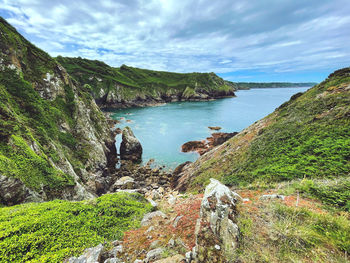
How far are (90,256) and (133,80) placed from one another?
14248 cm

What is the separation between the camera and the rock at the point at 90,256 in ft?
15.8

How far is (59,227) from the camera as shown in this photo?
5.86 metres

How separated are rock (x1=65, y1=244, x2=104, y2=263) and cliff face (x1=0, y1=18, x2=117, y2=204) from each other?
20.5 feet

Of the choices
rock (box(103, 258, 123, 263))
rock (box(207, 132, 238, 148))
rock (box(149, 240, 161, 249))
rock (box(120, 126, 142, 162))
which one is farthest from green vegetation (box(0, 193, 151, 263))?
rock (box(207, 132, 238, 148))

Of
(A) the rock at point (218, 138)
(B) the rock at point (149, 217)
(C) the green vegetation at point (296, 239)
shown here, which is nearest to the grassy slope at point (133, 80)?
(A) the rock at point (218, 138)

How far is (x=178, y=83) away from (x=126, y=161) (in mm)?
130293

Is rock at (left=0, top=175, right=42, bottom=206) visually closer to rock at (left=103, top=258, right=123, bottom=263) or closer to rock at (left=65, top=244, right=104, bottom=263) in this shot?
rock at (left=65, top=244, right=104, bottom=263)

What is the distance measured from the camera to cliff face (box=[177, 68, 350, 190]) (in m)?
9.38

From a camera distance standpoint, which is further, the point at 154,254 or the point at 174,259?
the point at 154,254

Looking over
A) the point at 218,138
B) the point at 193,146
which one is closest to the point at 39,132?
the point at 193,146

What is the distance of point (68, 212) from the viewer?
6.81 meters

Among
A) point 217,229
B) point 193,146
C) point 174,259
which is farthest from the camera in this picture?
point 193,146

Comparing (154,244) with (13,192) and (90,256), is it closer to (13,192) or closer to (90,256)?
(90,256)

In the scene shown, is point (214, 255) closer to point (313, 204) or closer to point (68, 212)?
point (313, 204)
